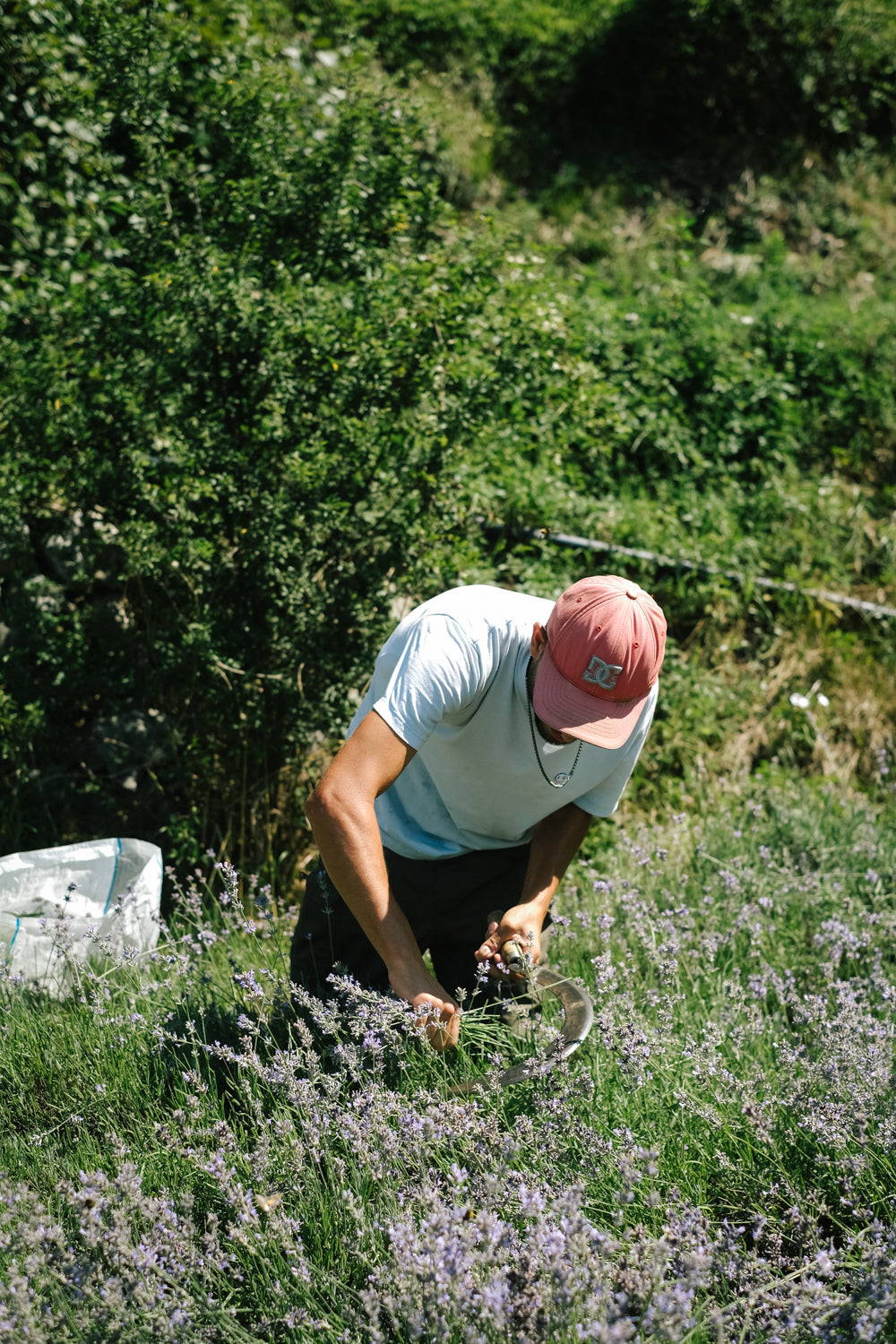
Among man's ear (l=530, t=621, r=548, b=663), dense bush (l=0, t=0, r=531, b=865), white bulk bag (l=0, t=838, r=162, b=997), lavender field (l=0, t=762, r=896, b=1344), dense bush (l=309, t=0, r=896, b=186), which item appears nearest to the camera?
lavender field (l=0, t=762, r=896, b=1344)

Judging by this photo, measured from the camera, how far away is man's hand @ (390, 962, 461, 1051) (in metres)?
2.20

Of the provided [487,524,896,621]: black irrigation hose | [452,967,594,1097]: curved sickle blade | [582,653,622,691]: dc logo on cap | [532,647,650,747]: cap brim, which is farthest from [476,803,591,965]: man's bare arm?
[487,524,896,621]: black irrigation hose

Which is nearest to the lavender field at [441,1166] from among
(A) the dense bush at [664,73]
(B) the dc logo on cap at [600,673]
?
(B) the dc logo on cap at [600,673]

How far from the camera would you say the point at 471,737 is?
2465 millimetres

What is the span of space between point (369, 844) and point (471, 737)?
0.42 meters

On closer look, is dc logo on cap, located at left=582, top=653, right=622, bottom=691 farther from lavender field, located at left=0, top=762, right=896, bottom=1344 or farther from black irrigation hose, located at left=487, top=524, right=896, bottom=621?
black irrigation hose, located at left=487, top=524, right=896, bottom=621

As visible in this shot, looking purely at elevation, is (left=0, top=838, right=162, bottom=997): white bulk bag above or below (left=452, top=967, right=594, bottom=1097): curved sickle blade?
below

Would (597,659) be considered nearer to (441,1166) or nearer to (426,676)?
(426,676)

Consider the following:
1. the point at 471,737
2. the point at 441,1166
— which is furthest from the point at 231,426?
the point at 441,1166

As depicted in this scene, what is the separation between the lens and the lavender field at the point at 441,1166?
174cm

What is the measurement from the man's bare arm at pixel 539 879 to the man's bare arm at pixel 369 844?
182mm

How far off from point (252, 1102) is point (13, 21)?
461cm

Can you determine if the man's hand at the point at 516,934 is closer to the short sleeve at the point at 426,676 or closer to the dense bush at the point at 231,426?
the short sleeve at the point at 426,676

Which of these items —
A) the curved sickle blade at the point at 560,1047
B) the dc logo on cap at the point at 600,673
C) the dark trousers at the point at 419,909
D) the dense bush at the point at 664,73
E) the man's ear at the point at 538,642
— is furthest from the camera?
the dense bush at the point at 664,73
